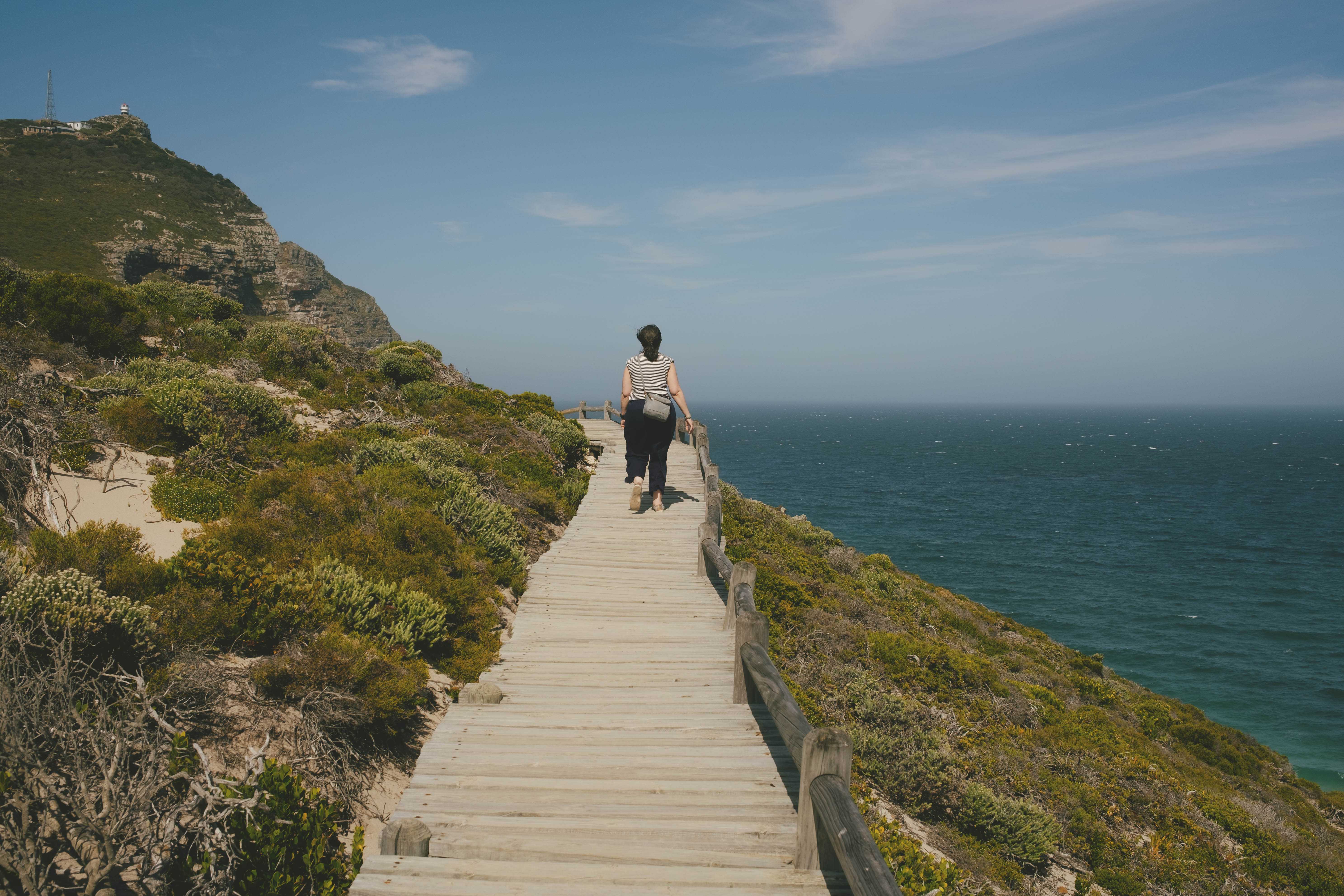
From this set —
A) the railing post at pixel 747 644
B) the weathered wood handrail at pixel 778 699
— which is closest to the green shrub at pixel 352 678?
the railing post at pixel 747 644

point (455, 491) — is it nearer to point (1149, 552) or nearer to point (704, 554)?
point (704, 554)

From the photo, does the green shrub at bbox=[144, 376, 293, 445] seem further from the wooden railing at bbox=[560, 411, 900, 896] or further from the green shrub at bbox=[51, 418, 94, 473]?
the wooden railing at bbox=[560, 411, 900, 896]

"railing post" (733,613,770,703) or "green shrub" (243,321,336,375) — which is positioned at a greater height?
"green shrub" (243,321,336,375)

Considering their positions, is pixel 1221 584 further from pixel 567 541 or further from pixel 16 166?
pixel 16 166

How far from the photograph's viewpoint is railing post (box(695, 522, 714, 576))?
351 inches

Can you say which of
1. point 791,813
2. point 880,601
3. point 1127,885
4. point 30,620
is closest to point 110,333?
point 30,620

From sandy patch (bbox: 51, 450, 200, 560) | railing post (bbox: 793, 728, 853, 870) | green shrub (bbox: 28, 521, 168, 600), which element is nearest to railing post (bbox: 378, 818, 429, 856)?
railing post (bbox: 793, 728, 853, 870)

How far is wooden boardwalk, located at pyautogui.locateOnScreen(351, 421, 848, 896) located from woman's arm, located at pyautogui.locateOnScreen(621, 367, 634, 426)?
3129 mm

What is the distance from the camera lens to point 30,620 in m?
4.53

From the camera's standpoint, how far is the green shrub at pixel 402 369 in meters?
20.9

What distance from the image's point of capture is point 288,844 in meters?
4.14

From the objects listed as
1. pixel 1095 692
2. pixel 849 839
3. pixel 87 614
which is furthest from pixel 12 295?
pixel 1095 692

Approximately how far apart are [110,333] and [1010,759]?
61.0 ft

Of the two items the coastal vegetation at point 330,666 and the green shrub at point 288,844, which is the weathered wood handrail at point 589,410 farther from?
the green shrub at point 288,844
